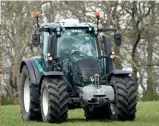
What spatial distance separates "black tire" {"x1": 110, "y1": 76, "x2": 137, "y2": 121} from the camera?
13.8 meters

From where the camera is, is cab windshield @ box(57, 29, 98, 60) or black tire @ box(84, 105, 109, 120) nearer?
cab windshield @ box(57, 29, 98, 60)

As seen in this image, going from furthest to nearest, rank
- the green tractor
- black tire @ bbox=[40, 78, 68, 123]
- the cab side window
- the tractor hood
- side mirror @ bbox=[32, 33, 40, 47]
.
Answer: the cab side window
side mirror @ bbox=[32, 33, 40, 47]
the tractor hood
the green tractor
black tire @ bbox=[40, 78, 68, 123]

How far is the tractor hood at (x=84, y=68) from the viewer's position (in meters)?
14.3

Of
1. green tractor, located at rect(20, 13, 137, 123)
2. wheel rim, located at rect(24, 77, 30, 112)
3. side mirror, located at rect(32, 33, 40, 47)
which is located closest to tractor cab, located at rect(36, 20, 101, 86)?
green tractor, located at rect(20, 13, 137, 123)

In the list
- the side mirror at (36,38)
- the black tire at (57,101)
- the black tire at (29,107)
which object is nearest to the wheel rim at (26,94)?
the black tire at (29,107)

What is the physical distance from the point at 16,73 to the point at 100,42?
24.9 m

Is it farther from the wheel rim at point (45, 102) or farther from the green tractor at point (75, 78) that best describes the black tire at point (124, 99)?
the wheel rim at point (45, 102)

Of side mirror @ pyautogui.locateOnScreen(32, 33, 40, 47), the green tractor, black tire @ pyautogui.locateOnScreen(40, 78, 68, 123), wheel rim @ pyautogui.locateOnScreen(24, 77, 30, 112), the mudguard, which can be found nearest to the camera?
black tire @ pyautogui.locateOnScreen(40, 78, 68, 123)


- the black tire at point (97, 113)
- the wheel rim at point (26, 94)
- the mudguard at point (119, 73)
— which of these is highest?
the mudguard at point (119, 73)

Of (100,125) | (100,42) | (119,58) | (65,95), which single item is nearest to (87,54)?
(100,42)

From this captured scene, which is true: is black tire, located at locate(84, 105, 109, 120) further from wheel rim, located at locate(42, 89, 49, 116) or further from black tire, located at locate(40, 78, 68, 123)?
black tire, located at locate(40, 78, 68, 123)

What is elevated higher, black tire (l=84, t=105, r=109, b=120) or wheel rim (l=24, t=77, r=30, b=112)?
wheel rim (l=24, t=77, r=30, b=112)

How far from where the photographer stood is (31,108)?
592 inches

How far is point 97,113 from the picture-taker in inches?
603
